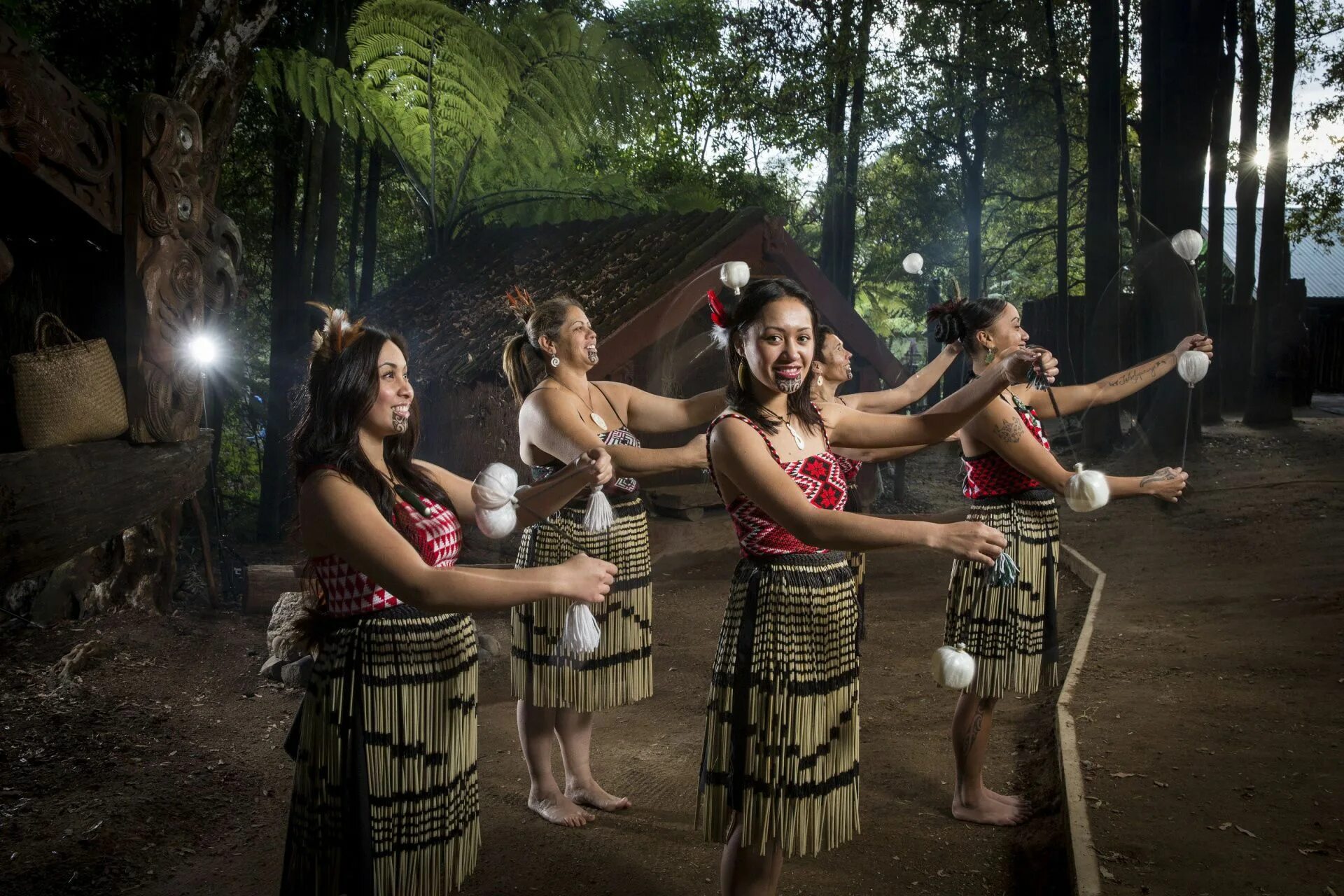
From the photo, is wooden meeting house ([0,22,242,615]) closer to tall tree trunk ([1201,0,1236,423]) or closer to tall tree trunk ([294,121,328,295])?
tall tree trunk ([294,121,328,295])

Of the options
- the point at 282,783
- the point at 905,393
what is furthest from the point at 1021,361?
the point at 282,783

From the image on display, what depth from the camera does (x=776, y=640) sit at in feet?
8.67

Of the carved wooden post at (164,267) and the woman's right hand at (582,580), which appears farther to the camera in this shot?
the carved wooden post at (164,267)

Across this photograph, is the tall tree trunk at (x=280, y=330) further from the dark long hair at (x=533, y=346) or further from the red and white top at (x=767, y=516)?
the red and white top at (x=767, y=516)

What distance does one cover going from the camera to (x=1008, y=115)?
63.4ft

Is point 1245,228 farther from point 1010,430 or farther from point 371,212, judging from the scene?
point 1010,430

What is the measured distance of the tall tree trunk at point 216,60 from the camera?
217 inches

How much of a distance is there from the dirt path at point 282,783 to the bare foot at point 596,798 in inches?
2.2

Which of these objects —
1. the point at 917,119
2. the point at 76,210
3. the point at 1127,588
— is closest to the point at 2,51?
the point at 76,210

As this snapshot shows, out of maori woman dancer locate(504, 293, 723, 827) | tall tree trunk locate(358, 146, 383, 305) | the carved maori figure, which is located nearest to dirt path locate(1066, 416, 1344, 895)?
maori woman dancer locate(504, 293, 723, 827)

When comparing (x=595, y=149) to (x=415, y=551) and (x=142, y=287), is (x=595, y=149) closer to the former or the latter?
(x=142, y=287)

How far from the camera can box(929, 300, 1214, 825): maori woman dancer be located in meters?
3.78

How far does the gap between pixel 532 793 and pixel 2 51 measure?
10.7 ft

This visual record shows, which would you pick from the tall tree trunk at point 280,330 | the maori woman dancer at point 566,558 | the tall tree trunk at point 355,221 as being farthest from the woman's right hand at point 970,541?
the tall tree trunk at point 355,221
